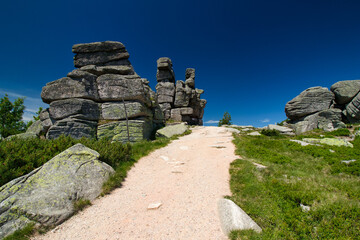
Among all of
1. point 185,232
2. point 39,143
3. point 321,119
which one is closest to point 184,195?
point 185,232

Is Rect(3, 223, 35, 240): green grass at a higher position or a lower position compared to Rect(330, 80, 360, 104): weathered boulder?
lower

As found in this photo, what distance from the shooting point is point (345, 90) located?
25938mm

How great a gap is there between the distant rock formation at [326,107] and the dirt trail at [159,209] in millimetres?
26412

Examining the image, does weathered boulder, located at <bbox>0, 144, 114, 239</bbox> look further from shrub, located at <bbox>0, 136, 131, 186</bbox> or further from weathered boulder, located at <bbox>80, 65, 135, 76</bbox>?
weathered boulder, located at <bbox>80, 65, 135, 76</bbox>

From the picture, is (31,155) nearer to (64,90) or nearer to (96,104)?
(96,104)

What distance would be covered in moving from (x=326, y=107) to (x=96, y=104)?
38.3 metres

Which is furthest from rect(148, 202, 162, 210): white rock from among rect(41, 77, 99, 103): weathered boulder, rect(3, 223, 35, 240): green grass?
rect(41, 77, 99, 103): weathered boulder

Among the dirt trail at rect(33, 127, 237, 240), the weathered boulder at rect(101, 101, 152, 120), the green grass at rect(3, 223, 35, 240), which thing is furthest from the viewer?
the weathered boulder at rect(101, 101, 152, 120)

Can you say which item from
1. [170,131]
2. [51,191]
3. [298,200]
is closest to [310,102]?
[170,131]

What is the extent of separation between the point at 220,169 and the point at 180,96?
33.4m

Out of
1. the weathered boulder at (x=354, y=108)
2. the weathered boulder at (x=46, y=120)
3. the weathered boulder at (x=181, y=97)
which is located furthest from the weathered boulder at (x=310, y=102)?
the weathered boulder at (x=46, y=120)

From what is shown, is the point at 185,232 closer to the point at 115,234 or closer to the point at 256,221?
the point at 115,234

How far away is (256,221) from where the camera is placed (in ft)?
16.3

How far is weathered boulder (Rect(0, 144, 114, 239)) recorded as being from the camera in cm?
477
